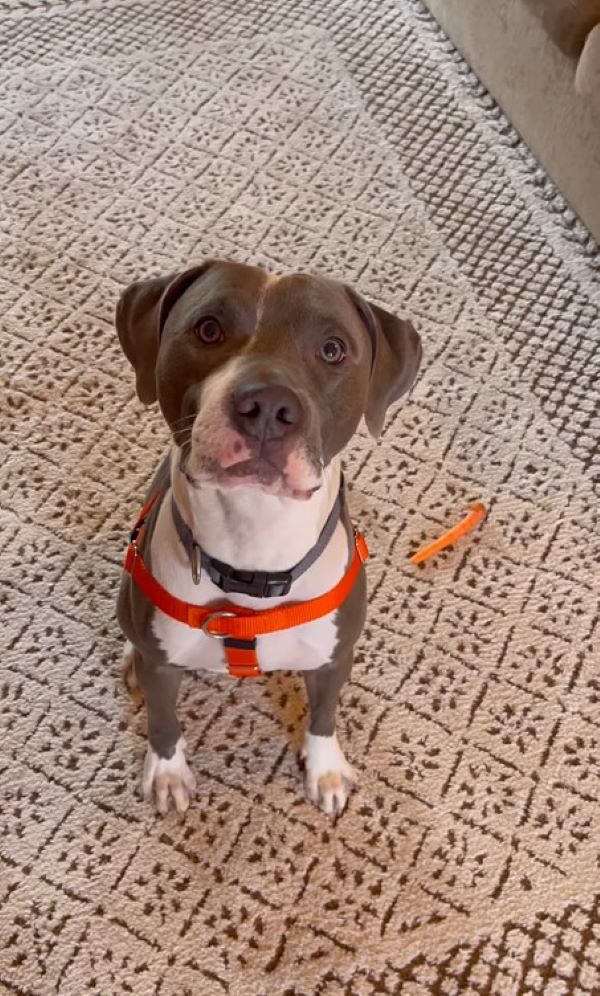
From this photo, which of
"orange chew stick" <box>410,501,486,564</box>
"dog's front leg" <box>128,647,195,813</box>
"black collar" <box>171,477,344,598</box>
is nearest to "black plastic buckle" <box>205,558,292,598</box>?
"black collar" <box>171,477,344,598</box>

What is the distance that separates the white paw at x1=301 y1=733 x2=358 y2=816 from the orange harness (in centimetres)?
31

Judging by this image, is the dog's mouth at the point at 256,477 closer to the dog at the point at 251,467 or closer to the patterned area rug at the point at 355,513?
the dog at the point at 251,467

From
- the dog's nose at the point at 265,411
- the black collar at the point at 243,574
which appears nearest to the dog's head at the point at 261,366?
the dog's nose at the point at 265,411

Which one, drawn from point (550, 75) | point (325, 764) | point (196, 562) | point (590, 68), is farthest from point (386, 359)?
point (550, 75)

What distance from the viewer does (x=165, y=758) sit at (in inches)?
67.0

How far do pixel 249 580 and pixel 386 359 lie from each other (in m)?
0.36

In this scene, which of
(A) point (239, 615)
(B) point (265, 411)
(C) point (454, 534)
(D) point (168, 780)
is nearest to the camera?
(B) point (265, 411)

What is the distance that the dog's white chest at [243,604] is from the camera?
141 cm

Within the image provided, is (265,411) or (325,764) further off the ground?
(265,411)

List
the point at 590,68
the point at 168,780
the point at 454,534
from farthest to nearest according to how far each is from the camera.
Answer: the point at 590,68, the point at 454,534, the point at 168,780

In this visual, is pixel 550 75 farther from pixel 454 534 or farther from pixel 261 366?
pixel 261 366

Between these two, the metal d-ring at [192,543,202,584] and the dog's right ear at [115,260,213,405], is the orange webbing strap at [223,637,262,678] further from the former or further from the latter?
the dog's right ear at [115,260,213,405]

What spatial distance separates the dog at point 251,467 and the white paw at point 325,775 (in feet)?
0.45

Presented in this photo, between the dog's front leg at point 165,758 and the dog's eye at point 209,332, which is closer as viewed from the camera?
the dog's eye at point 209,332
